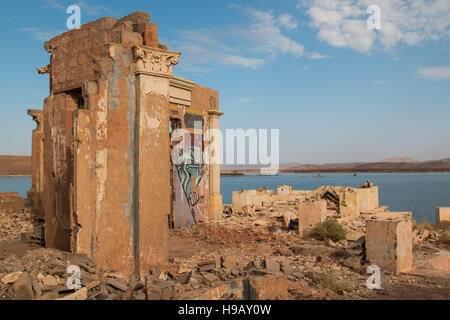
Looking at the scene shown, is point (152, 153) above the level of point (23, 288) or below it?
above

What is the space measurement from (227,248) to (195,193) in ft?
17.0

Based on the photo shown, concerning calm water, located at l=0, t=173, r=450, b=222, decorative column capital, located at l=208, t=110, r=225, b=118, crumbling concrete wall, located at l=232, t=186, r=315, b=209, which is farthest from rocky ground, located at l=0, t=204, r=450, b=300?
calm water, located at l=0, t=173, r=450, b=222

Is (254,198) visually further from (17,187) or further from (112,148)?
(17,187)

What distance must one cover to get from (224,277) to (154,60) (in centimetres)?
447

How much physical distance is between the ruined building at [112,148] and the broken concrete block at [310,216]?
6.32 meters

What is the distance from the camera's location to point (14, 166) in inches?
4409

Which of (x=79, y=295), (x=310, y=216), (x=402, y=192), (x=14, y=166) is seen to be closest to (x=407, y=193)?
(x=402, y=192)

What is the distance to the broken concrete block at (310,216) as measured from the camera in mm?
12453

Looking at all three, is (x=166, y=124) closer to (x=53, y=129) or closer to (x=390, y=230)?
(x=53, y=129)

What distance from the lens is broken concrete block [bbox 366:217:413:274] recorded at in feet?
25.5

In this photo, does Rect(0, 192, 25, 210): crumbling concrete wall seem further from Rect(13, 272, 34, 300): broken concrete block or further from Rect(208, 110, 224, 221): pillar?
Rect(13, 272, 34, 300): broken concrete block
